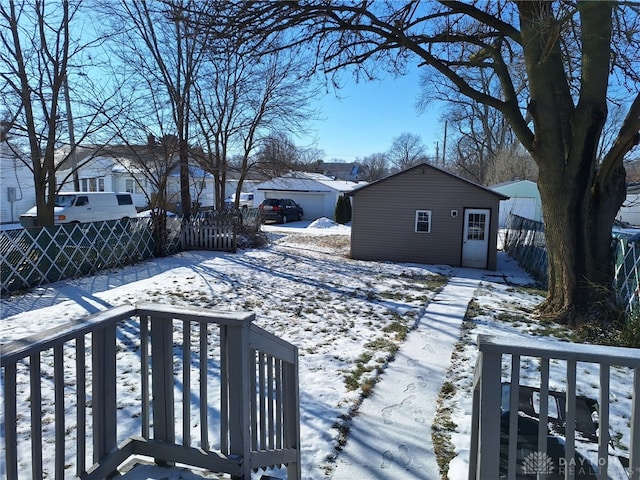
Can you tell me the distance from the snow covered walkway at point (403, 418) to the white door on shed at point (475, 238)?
28.6 feet

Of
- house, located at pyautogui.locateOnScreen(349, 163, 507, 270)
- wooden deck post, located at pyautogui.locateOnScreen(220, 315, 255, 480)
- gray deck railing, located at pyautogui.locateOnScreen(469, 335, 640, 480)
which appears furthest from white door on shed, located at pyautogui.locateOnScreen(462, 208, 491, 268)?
wooden deck post, located at pyautogui.locateOnScreen(220, 315, 255, 480)

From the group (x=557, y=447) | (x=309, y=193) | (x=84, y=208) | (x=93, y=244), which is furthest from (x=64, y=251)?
(x=309, y=193)

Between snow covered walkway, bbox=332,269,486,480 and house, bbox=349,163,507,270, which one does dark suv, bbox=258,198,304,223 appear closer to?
house, bbox=349,163,507,270

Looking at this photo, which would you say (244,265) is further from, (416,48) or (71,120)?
(416,48)

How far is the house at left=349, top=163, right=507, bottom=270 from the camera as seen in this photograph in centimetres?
1475

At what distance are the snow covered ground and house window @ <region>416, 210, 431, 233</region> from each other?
1473 millimetres

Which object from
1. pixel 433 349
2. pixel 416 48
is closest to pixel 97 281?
pixel 433 349

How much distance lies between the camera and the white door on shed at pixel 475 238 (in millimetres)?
14719

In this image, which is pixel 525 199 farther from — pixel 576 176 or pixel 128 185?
pixel 128 185

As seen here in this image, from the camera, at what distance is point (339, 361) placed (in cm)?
535

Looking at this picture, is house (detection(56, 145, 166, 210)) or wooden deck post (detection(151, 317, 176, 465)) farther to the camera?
house (detection(56, 145, 166, 210))

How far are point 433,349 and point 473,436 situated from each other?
12.0ft

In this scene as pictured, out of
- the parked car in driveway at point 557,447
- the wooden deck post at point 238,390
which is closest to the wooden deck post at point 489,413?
the parked car in driveway at point 557,447

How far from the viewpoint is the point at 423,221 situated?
1541 centimetres
